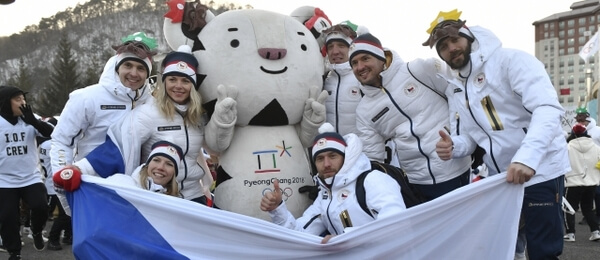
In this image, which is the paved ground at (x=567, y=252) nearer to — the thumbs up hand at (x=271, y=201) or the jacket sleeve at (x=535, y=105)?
the jacket sleeve at (x=535, y=105)

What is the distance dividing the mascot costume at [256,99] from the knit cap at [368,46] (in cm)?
42

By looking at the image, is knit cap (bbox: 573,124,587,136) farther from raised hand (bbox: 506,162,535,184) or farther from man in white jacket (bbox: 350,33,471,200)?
raised hand (bbox: 506,162,535,184)

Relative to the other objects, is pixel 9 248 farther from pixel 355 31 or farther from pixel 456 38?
pixel 456 38

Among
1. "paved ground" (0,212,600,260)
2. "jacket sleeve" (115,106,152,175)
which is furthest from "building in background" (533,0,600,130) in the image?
"jacket sleeve" (115,106,152,175)

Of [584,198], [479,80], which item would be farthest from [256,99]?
[584,198]

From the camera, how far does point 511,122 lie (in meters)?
3.46

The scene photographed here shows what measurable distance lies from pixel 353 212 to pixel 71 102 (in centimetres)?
242

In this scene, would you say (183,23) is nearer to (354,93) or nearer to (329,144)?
(354,93)

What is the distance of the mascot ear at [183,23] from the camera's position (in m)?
4.48

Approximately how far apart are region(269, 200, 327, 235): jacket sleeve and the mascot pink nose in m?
1.13

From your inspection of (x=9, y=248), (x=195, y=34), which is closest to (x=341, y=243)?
(x=195, y=34)

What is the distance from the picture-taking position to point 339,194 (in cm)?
367

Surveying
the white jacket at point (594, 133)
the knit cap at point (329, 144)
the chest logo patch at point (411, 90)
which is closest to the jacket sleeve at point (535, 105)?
the chest logo patch at point (411, 90)

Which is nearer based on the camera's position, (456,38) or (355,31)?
(456,38)
